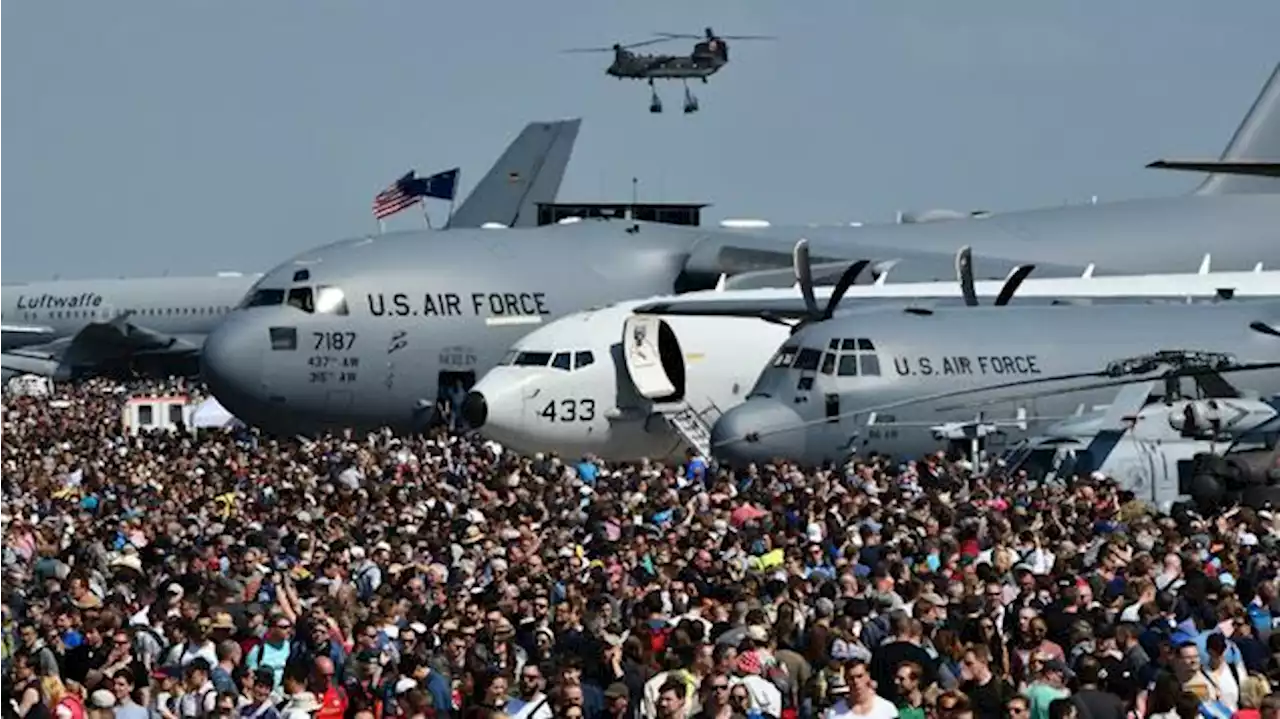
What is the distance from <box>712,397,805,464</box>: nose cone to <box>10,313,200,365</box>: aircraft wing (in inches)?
2028

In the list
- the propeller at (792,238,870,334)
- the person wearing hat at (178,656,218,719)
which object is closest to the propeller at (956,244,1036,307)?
the propeller at (792,238,870,334)

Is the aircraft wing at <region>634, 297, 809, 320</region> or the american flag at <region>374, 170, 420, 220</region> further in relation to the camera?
the american flag at <region>374, 170, 420, 220</region>

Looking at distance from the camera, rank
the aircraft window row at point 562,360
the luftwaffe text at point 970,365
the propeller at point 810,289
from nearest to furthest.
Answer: the luftwaffe text at point 970,365 → the propeller at point 810,289 → the aircraft window row at point 562,360

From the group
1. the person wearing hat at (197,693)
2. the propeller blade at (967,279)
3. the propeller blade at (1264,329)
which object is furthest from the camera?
the propeller blade at (967,279)

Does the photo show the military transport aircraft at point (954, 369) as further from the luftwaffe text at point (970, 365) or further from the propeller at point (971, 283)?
the propeller at point (971, 283)

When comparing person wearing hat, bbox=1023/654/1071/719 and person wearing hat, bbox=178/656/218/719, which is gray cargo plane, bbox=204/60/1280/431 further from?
person wearing hat, bbox=1023/654/1071/719

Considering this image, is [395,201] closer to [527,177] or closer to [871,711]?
[527,177]

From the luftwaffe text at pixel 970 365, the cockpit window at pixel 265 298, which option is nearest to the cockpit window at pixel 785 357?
the luftwaffe text at pixel 970 365

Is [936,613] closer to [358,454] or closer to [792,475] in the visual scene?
[792,475]

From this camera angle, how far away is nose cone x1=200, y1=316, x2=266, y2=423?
47.8m

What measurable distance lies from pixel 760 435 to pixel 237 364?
13.3 metres

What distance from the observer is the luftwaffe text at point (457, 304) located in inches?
1857

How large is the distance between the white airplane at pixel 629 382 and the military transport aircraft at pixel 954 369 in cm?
271

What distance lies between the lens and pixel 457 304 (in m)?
47.5
